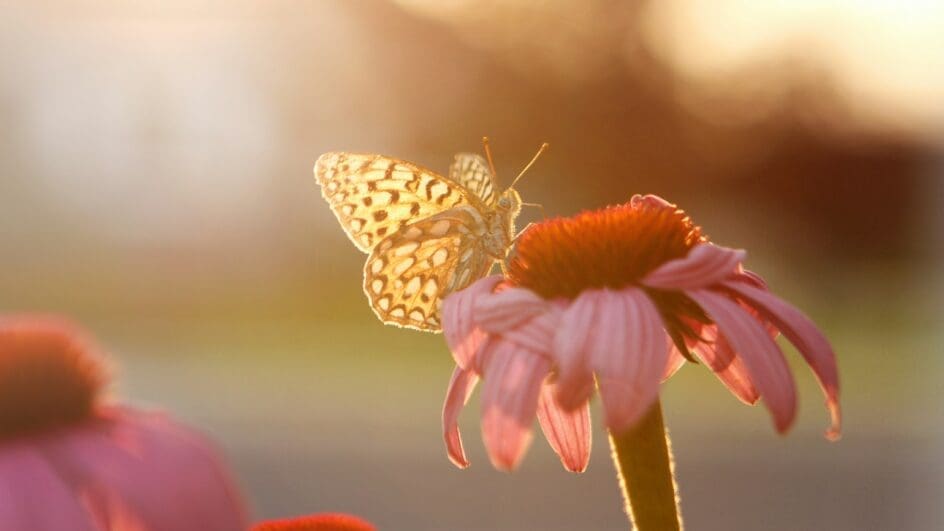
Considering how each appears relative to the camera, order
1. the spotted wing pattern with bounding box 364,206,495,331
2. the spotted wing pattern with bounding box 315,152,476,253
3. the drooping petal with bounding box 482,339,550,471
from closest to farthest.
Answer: the drooping petal with bounding box 482,339,550,471
the spotted wing pattern with bounding box 364,206,495,331
the spotted wing pattern with bounding box 315,152,476,253

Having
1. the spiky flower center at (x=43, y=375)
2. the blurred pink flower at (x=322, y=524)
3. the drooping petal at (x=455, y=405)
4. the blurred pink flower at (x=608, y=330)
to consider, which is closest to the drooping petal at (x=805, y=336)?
the blurred pink flower at (x=608, y=330)

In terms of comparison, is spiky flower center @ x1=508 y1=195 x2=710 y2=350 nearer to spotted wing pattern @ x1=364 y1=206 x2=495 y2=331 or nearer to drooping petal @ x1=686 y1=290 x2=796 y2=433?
drooping petal @ x1=686 y1=290 x2=796 y2=433

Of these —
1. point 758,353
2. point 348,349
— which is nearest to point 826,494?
point 348,349

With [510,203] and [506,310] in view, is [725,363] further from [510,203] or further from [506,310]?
[510,203]

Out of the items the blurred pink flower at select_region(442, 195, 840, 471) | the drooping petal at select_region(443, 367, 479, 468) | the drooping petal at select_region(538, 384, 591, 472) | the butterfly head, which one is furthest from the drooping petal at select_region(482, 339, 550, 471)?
the butterfly head

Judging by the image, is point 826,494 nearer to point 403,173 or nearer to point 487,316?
point 403,173

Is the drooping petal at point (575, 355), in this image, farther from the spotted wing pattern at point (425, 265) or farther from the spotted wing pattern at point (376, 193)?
the spotted wing pattern at point (376, 193)

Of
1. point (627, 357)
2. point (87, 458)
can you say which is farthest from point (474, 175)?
point (87, 458)
